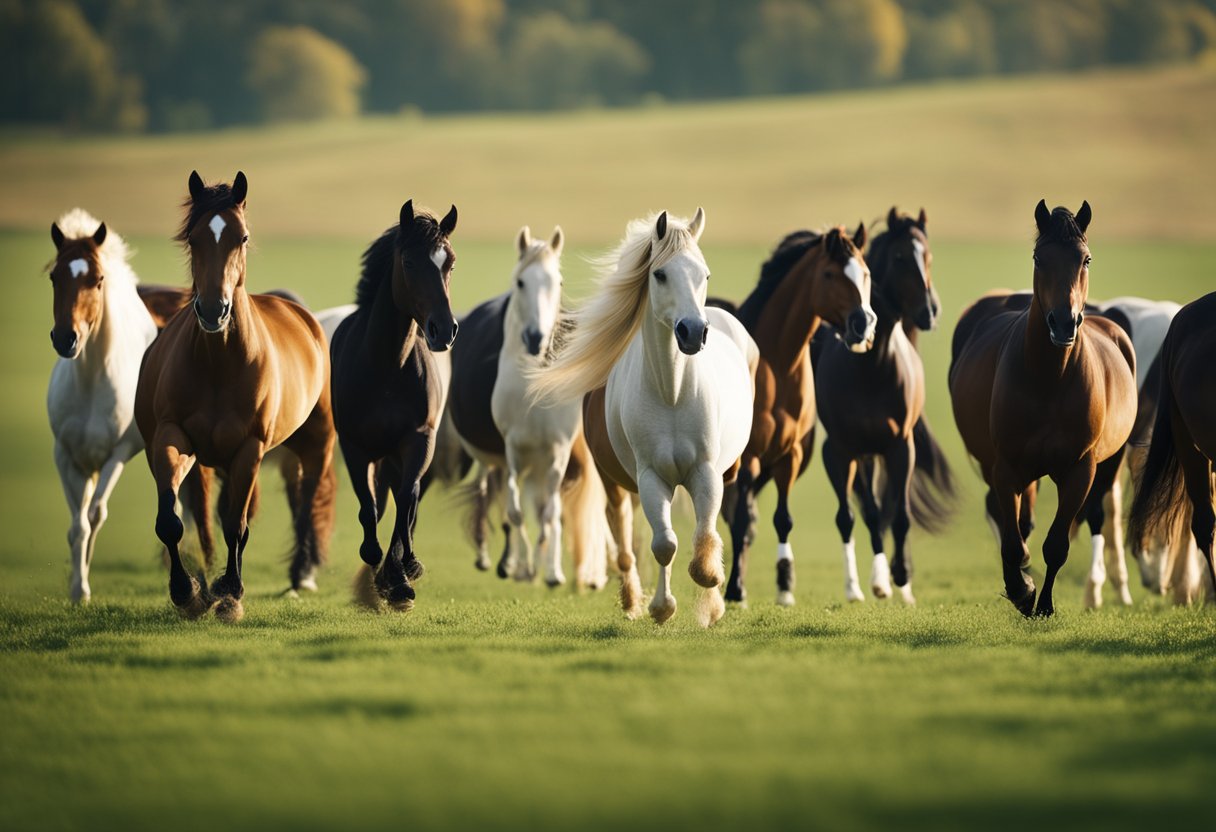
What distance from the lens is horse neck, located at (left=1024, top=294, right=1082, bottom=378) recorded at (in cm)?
814

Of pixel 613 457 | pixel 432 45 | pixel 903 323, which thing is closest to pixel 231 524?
pixel 613 457

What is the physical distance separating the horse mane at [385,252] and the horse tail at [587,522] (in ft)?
8.94

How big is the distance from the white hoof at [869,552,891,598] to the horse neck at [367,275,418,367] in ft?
12.1

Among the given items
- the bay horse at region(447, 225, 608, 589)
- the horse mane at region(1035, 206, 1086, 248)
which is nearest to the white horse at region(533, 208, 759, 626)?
the horse mane at region(1035, 206, 1086, 248)

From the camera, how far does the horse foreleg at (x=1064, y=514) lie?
8.20m

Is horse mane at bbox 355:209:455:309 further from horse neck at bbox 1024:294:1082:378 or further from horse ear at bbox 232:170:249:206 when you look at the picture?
horse neck at bbox 1024:294:1082:378

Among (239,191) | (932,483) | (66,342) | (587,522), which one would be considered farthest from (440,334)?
(932,483)

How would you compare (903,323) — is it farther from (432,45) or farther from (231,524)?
(432,45)

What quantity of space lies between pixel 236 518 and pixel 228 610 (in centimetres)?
51

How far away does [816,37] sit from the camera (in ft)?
245

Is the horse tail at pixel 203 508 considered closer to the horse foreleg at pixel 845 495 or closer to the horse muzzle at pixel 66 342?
the horse muzzle at pixel 66 342

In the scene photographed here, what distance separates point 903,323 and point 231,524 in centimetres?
574

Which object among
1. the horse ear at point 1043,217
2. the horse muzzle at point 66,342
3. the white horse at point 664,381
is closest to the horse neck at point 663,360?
the white horse at point 664,381

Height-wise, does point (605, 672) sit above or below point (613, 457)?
below
